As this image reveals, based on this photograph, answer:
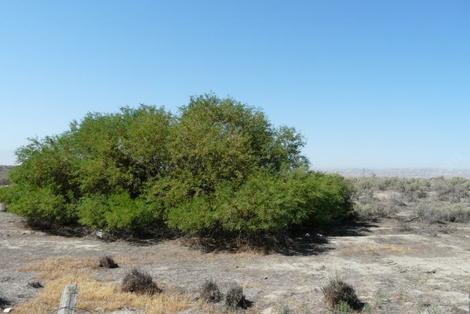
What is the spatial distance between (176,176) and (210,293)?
10219mm

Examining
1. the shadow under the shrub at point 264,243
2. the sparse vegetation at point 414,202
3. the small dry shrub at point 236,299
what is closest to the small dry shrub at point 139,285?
the small dry shrub at point 236,299

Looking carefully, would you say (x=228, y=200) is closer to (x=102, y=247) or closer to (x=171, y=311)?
(x=102, y=247)

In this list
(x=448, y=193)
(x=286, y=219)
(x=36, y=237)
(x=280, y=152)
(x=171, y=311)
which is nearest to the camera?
(x=171, y=311)

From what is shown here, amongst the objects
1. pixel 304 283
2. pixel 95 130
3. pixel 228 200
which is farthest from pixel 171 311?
pixel 95 130

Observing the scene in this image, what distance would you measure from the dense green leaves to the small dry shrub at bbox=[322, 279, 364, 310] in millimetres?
6882

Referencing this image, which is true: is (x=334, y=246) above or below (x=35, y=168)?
below

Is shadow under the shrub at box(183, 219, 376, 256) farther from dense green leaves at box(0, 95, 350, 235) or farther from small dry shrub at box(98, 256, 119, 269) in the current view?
small dry shrub at box(98, 256, 119, 269)

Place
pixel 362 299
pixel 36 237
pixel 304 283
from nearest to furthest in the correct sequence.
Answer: pixel 362 299 < pixel 304 283 < pixel 36 237

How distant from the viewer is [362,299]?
11.9 meters

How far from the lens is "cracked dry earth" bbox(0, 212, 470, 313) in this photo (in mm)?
11914

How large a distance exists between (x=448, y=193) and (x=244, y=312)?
3717 centimetres

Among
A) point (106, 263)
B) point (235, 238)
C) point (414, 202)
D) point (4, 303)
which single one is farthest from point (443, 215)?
point (4, 303)

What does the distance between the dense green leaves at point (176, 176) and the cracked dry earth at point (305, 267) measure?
4.23ft

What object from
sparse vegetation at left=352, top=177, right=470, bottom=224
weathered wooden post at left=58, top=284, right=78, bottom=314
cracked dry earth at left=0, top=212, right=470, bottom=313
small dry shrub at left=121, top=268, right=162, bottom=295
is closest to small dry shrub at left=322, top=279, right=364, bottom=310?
cracked dry earth at left=0, top=212, right=470, bottom=313
